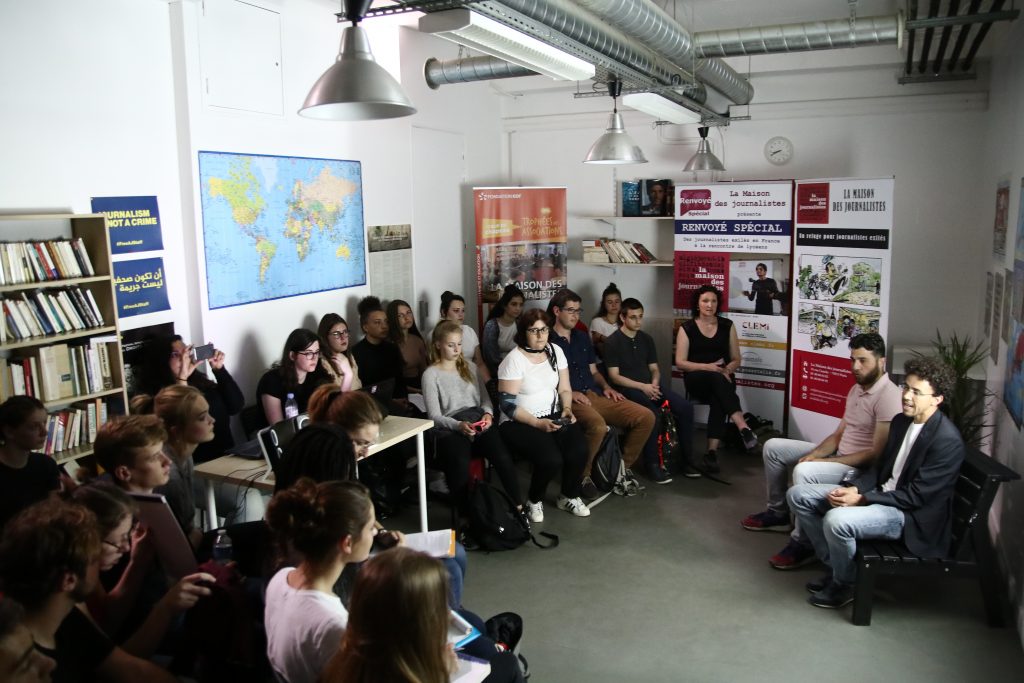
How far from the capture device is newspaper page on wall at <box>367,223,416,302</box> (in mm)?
6590

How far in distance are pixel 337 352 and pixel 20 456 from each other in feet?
7.83

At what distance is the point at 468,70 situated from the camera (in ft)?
21.3

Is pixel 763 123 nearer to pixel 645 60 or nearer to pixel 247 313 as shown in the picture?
pixel 645 60

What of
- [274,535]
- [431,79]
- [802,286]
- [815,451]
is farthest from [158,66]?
[802,286]

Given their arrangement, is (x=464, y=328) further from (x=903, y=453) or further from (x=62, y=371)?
(x=903, y=453)

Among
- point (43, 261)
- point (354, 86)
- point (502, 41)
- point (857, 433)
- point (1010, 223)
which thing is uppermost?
point (502, 41)

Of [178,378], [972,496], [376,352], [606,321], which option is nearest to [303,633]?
[178,378]

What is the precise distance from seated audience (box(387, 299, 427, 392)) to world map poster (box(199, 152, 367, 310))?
0.37 metres

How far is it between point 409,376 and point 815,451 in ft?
10.1

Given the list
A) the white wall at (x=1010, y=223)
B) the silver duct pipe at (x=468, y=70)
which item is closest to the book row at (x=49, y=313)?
the silver duct pipe at (x=468, y=70)

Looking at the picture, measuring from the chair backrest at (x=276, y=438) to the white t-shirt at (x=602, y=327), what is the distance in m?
3.67

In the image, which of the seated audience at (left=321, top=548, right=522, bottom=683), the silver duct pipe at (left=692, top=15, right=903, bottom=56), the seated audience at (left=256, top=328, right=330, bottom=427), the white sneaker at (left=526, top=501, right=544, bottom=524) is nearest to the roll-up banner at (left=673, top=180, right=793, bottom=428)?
the silver duct pipe at (left=692, top=15, right=903, bottom=56)

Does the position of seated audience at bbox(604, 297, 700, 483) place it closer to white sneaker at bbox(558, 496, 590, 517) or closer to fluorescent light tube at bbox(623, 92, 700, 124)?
white sneaker at bbox(558, 496, 590, 517)

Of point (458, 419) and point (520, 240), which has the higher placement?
point (520, 240)
